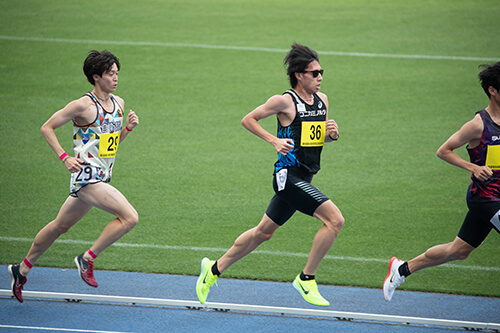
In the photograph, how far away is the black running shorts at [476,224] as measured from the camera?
5.14 metres


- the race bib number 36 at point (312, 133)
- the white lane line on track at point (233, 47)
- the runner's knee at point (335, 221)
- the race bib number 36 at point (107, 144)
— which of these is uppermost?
the white lane line on track at point (233, 47)

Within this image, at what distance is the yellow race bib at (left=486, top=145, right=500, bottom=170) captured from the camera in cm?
509

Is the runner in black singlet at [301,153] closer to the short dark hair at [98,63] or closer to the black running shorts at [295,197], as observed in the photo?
the black running shorts at [295,197]

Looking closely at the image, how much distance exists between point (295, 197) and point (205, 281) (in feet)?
3.84

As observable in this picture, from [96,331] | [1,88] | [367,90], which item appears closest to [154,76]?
[1,88]

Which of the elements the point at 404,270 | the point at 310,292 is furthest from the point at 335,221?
the point at 404,270

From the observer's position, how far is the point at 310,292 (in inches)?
207

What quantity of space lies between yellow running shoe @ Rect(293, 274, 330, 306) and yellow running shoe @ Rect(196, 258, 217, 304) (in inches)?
31.7

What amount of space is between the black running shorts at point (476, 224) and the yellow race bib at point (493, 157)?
291mm

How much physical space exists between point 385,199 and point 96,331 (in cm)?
471

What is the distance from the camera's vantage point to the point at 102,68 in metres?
5.45

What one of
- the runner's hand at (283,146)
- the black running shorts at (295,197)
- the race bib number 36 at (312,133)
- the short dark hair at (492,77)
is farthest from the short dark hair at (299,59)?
the short dark hair at (492,77)

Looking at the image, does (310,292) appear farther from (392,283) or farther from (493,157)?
(493,157)

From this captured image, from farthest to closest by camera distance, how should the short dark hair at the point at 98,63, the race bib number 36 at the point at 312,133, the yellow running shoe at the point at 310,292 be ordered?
1. the short dark hair at the point at 98,63
2. the race bib number 36 at the point at 312,133
3. the yellow running shoe at the point at 310,292
